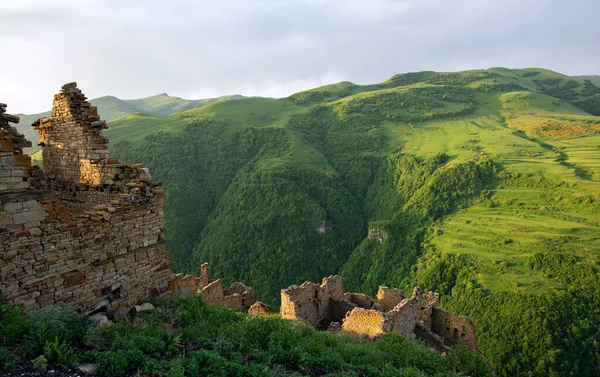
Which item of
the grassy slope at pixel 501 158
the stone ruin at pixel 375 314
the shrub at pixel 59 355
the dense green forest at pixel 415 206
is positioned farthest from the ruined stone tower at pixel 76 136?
the grassy slope at pixel 501 158

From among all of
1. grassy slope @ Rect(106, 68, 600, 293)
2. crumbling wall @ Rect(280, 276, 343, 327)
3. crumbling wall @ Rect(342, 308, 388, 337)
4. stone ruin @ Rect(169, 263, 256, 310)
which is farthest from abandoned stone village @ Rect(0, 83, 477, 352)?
grassy slope @ Rect(106, 68, 600, 293)

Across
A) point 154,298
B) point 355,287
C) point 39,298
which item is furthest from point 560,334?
point 39,298

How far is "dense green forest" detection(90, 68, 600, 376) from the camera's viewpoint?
46500mm

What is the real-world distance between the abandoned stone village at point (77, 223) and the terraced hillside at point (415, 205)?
43066 millimetres

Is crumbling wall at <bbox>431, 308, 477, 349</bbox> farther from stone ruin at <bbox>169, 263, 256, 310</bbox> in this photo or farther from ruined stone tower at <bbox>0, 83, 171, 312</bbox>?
ruined stone tower at <bbox>0, 83, 171, 312</bbox>

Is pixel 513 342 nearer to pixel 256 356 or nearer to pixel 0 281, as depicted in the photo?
pixel 256 356

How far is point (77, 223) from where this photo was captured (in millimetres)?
7523

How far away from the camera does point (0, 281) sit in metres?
Result: 6.43

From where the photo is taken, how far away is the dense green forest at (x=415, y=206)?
46.5m

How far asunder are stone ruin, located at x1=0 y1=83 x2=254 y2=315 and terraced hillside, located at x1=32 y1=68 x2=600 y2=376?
43.1 meters

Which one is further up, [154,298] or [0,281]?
[0,281]

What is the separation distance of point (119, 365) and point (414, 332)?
15.9 metres

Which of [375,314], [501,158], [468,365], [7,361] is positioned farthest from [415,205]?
[7,361]

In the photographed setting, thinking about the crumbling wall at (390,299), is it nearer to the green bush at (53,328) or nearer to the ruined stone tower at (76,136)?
the ruined stone tower at (76,136)
